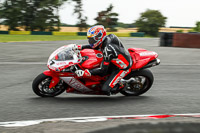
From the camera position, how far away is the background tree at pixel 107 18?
8165 cm

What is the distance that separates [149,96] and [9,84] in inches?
157

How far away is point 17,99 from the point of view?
253 inches

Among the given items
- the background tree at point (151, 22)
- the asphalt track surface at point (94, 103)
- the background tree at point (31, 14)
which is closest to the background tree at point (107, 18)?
the background tree at point (151, 22)

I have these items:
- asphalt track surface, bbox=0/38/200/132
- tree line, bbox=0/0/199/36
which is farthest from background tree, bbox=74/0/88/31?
asphalt track surface, bbox=0/38/200/132

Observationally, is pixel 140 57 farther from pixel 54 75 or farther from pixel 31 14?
pixel 31 14

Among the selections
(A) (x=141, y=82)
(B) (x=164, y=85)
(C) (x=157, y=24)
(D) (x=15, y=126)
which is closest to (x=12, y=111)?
(D) (x=15, y=126)

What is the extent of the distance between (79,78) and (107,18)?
77.1m

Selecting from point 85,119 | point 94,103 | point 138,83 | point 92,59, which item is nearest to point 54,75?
point 92,59

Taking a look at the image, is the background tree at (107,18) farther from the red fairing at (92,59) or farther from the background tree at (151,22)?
the red fairing at (92,59)

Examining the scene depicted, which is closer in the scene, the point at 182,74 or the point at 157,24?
the point at 182,74

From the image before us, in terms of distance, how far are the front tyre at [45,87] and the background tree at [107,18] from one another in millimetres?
74483

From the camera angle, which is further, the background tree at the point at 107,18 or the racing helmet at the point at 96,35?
the background tree at the point at 107,18

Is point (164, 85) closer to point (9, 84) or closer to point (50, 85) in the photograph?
point (50, 85)

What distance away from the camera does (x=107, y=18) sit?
82.0 metres
